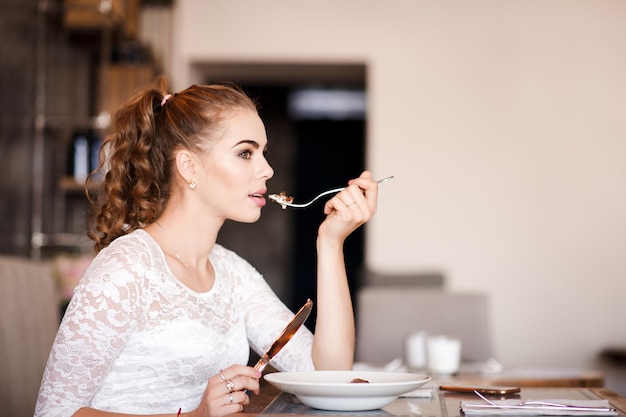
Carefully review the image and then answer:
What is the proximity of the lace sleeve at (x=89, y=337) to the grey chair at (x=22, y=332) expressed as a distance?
53 cm

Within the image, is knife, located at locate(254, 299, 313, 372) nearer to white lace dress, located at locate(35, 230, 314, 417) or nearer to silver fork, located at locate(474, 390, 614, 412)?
white lace dress, located at locate(35, 230, 314, 417)

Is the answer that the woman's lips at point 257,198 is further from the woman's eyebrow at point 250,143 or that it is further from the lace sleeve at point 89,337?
the lace sleeve at point 89,337

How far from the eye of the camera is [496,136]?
15.1ft

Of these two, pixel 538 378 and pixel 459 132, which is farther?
pixel 459 132

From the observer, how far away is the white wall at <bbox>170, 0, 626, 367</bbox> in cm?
451

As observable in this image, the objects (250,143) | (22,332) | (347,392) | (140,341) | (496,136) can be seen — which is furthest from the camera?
(496,136)

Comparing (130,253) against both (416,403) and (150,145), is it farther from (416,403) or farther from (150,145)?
(416,403)

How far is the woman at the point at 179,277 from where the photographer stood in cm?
144

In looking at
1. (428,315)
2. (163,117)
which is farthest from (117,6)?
(163,117)

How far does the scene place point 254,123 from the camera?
5.81 ft

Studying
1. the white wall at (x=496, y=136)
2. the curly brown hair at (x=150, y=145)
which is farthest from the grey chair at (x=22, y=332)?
the white wall at (x=496, y=136)

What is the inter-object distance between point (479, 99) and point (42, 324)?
306 cm

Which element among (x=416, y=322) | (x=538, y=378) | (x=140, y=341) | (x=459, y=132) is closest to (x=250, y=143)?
(x=140, y=341)

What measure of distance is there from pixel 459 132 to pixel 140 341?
11.0ft
